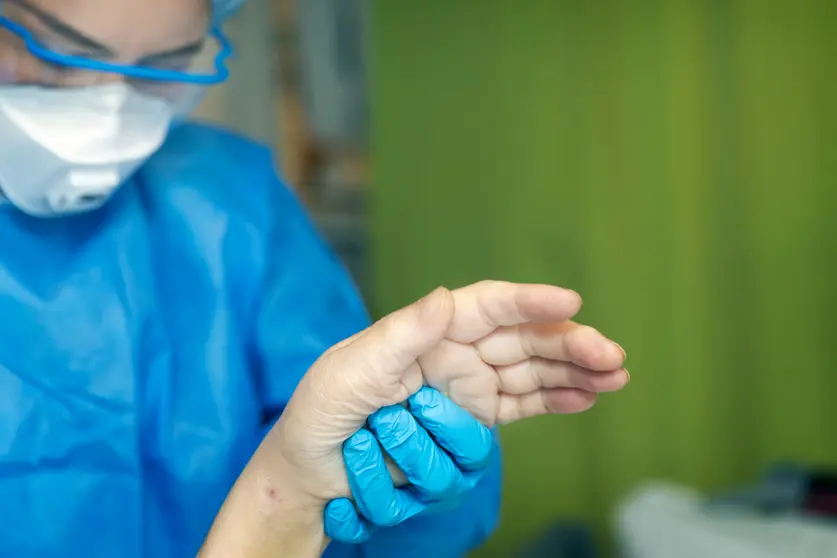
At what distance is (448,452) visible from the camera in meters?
0.72

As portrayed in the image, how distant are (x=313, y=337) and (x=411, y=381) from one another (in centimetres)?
26

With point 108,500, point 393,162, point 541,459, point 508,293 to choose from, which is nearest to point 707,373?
point 541,459

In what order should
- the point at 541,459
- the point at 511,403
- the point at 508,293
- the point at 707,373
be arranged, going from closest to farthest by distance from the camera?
the point at 508,293, the point at 511,403, the point at 707,373, the point at 541,459

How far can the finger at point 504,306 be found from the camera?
1.98 ft

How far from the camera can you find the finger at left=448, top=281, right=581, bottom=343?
0.60m

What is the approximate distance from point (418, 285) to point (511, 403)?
1.02 metres

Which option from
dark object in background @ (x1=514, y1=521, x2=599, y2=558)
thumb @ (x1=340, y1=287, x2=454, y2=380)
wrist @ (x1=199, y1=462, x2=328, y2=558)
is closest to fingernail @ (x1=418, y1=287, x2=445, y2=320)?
thumb @ (x1=340, y1=287, x2=454, y2=380)

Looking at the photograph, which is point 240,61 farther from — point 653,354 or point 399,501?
point 399,501

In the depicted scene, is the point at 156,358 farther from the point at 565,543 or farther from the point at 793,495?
the point at 793,495

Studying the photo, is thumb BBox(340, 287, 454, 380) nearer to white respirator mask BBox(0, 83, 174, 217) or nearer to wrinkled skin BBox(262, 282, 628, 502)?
wrinkled skin BBox(262, 282, 628, 502)

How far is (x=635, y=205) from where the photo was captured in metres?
1.56

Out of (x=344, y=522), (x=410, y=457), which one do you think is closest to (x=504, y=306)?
(x=410, y=457)

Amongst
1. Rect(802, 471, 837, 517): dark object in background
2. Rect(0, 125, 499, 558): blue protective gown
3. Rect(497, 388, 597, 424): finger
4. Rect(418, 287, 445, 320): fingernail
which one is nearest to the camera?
Rect(418, 287, 445, 320): fingernail

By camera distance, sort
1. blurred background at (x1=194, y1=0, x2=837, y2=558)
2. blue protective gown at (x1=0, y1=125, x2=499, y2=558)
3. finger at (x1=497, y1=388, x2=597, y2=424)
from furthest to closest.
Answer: blurred background at (x1=194, y1=0, x2=837, y2=558)
blue protective gown at (x1=0, y1=125, x2=499, y2=558)
finger at (x1=497, y1=388, x2=597, y2=424)
